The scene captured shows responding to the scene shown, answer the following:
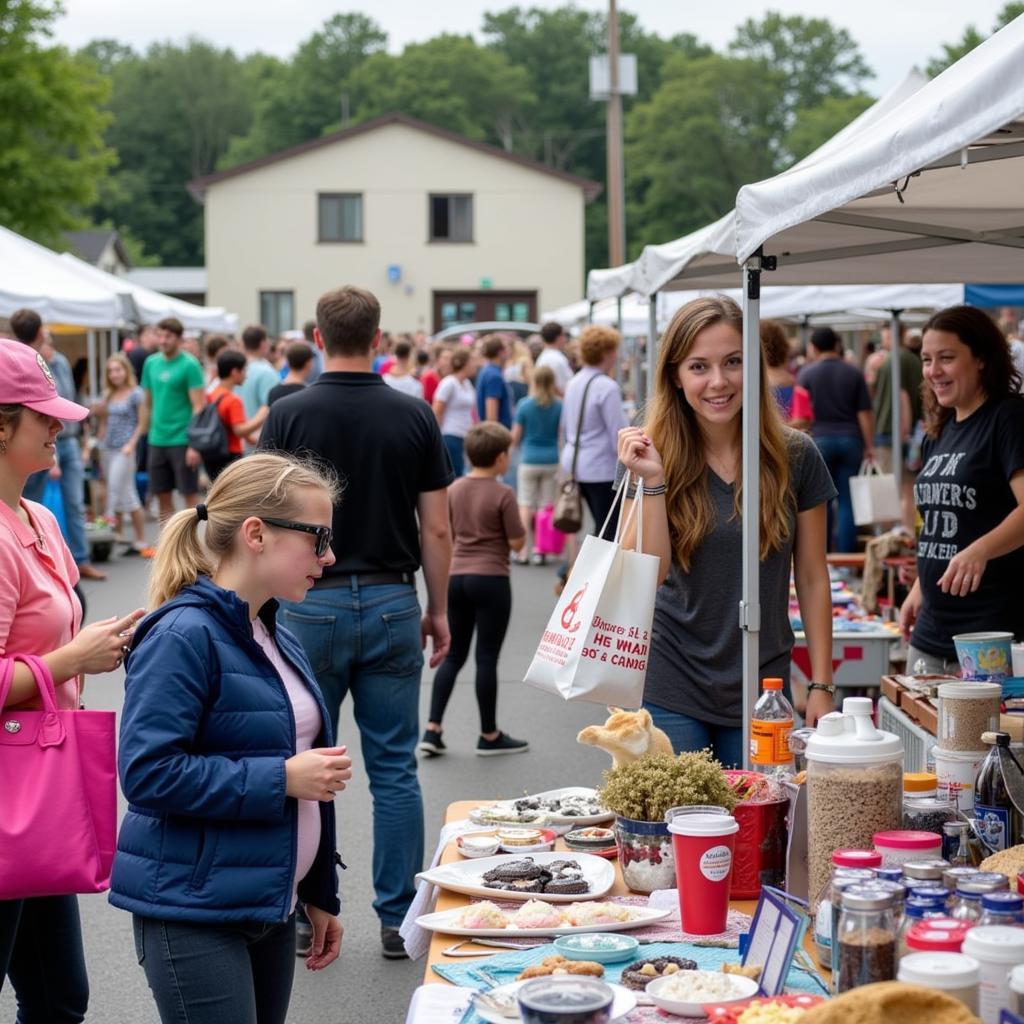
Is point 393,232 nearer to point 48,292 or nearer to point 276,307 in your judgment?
point 276,307

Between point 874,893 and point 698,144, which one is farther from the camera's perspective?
point 698,144

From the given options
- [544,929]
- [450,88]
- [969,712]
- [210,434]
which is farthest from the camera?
[450,88]

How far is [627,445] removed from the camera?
3.84 meters

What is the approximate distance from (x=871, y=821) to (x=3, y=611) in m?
1.82

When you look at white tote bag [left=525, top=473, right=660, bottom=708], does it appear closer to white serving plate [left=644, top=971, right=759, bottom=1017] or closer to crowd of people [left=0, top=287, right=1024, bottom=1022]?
crowd of people [left=0, top=287, right=1024, bottom=1022]

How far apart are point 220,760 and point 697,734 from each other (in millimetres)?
1661

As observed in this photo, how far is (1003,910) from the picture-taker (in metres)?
2.12

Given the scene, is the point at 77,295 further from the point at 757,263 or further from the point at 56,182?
the point at 56,182

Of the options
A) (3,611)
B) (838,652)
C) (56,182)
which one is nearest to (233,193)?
(56,182)

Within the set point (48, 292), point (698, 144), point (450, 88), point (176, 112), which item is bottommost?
point (48, 292)

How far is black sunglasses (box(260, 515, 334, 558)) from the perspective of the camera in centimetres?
292

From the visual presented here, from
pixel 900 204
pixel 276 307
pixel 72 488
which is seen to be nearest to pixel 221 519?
pixel 900 204

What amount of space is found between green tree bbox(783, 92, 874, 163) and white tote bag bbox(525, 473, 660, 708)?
68.7m

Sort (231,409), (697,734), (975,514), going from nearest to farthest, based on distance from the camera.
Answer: (697,734)
(975,514)
(231,409)
